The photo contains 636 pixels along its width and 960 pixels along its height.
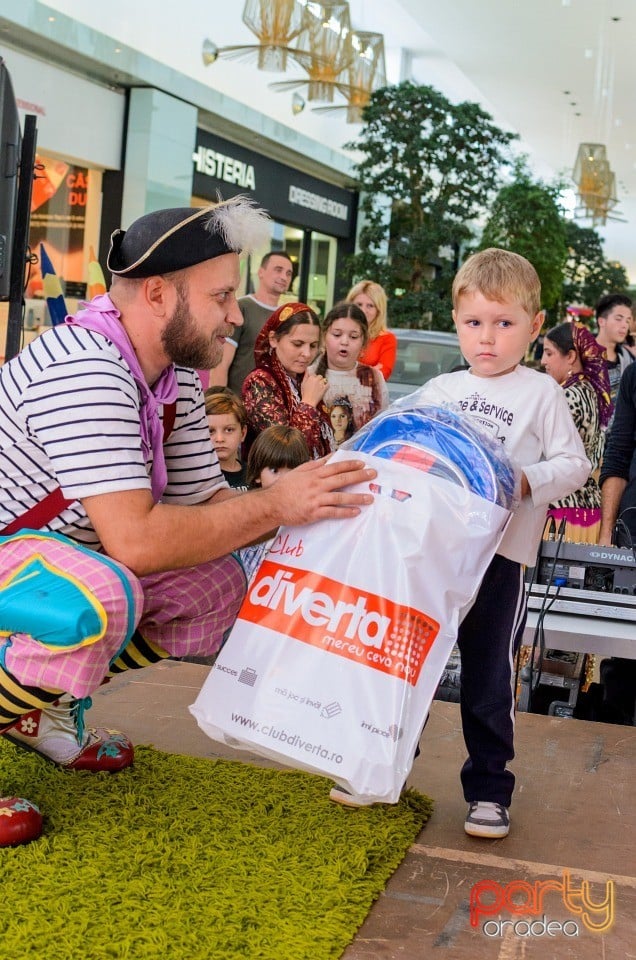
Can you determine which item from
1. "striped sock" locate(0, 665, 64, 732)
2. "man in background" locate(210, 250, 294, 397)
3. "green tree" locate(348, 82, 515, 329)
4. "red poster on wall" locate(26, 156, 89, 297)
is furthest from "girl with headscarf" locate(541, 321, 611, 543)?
"green tree" locate(348, 82, 515, 329)

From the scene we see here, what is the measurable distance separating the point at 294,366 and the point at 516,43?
12.2 m

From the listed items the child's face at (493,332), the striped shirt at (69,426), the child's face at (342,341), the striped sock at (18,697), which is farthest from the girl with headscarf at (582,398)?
the striped sock at (18,697)

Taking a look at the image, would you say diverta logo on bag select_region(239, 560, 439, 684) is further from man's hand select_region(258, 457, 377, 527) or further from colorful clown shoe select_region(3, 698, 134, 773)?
colorful clown shoe select_region(3, 698, 134, 773)

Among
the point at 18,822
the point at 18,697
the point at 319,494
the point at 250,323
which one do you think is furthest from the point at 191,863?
the point at 250,323

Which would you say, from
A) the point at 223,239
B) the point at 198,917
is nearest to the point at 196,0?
the point at 223,239

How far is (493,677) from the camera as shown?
2336 millimetres

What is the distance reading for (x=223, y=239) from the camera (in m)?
2.23

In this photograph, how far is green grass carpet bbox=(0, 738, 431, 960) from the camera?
1.75 metres

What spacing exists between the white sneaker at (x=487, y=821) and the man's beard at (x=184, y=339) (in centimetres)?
108

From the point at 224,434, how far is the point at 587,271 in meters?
16.9

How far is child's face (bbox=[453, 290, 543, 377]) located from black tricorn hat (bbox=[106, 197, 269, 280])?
490 mm

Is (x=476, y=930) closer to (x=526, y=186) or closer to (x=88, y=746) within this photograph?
(x=88, y=746)

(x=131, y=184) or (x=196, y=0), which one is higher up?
(x=196, y=0)

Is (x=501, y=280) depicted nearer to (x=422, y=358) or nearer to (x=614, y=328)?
(x=614, y=328)
